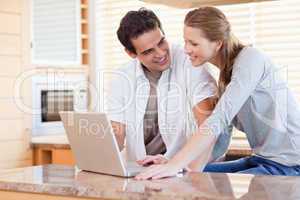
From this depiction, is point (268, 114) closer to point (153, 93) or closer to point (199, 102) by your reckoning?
point (199, 102)

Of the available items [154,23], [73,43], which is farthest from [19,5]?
[154,23]

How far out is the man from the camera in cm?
232

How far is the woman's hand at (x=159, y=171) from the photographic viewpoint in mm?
1770

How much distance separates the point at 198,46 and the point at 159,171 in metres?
0.52

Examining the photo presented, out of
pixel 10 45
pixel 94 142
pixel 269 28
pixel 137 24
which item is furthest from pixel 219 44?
pixel 10 45

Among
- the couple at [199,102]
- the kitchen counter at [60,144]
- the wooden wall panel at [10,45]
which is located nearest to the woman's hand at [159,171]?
the couple at [199,102]

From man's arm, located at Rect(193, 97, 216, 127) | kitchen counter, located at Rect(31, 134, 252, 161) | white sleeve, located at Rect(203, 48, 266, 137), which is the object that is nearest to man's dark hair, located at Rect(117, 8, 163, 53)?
man's arm, located at Rect(193, 97, 216, 127)

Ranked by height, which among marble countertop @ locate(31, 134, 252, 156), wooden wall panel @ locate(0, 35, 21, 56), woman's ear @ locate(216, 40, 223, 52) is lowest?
marble countertop @ locate(31, 134, 252, 156)

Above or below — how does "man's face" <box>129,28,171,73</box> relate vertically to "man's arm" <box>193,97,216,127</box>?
above

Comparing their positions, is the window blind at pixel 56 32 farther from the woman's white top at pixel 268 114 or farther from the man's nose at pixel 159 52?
the woman's white top at pixel 268 114

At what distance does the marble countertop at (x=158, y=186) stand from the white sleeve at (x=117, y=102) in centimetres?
49

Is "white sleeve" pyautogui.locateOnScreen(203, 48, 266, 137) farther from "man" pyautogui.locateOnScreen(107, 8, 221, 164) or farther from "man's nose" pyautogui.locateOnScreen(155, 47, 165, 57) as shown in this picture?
"man's nose" pyautogui.locateOnScreen(155, 47, 165, 57)

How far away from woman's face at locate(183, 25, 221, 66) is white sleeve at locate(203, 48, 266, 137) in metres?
0.14

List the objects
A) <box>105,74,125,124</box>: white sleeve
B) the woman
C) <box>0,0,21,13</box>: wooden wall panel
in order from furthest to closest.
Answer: <box>0,0,21,13</box>: wooden wall panel, <box>105,74,125,124</box>: white sleeve, the woman
